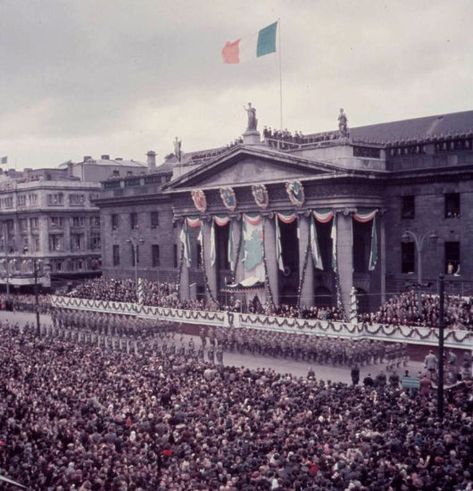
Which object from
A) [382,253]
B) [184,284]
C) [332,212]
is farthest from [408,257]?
[184,284]

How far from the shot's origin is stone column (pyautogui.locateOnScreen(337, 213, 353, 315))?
5150 cm

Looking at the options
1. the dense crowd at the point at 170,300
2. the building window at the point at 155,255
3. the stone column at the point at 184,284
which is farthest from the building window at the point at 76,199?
the stone column at the point at 184,284

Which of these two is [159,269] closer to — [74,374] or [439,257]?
[439,257]

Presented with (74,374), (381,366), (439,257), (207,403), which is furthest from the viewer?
(439,257)

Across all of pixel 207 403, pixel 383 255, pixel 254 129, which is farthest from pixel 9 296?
pixel 207 403

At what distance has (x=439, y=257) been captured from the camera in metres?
51.0

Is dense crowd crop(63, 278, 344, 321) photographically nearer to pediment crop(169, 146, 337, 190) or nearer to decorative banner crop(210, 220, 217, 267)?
decorative banner crop(210, 220, 217, 267)

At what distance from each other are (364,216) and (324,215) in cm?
305

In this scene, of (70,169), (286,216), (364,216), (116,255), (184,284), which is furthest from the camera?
(70,169)

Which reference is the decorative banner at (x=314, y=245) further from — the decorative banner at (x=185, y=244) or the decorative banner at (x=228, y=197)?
the decorative banner at (x=185, y=244)

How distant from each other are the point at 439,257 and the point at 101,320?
27134 millimetres

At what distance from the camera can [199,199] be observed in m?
61.1

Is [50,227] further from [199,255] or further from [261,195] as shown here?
[261,195]

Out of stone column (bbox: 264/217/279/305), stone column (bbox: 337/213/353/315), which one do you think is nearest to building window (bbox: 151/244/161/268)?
stone column (bbox: 264/217/279/305)
